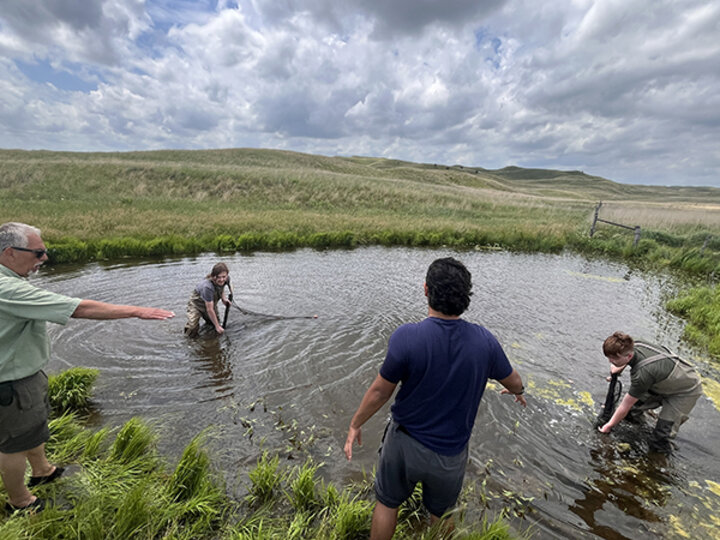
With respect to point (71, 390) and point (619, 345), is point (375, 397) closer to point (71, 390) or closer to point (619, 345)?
point (619, 345)

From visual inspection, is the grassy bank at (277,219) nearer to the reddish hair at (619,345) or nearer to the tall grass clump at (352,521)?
the tall grass clump at (352,521)

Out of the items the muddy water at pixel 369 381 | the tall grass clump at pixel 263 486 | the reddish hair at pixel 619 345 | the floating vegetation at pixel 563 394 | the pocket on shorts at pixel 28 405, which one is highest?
the pocket on shorts at pixel 28 405

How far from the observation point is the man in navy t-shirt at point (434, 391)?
2.34 meters

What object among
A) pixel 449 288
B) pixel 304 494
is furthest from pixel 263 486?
pixel 449 288

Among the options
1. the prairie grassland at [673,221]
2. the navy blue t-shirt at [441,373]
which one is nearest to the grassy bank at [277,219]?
the prairie grassland at [673,221]

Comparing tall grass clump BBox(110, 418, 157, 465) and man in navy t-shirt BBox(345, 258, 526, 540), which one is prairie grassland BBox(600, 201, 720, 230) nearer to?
man in navy t-shirt BBox(345, 258, 526, 540)

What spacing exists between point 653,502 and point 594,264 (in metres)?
15.5

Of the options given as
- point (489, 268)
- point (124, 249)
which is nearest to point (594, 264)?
point (489, 268)

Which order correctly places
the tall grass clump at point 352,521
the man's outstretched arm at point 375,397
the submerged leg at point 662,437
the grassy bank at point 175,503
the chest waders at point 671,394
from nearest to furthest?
the man's outstretched arm at point 375,397
the grassy bank at point 175,503
the tall grass clump at point 352,521
the chest waders at point 671,394
the submerged leg at point 662,437

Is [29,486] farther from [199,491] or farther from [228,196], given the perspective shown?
[228,196]

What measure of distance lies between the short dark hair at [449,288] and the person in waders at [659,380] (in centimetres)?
312

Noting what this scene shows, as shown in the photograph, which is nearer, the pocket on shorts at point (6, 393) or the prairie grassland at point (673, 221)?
the pocket on shorts at point (6, 393)

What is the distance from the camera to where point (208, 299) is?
743cm

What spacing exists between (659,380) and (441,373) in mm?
4050
